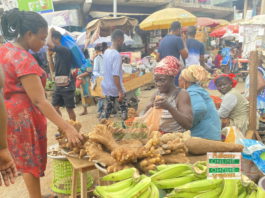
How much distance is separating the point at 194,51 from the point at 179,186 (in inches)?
208

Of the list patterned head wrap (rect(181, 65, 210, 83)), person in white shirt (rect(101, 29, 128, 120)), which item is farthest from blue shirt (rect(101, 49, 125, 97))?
patterned head wrap (rect(181, 65, 210, 83))

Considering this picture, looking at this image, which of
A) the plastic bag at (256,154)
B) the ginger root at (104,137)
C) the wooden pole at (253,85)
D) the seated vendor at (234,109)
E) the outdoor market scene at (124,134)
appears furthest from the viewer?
the seated vendor at (234,109)

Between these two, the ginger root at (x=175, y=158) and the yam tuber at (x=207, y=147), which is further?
the yam tuber at (x=207, y=147)

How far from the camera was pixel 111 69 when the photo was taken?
4.78 metres

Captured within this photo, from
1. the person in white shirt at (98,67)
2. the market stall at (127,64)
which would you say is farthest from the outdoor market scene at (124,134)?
the market stall at (127,64)

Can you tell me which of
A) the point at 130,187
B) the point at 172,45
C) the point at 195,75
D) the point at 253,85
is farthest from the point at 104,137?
the point at 172,45

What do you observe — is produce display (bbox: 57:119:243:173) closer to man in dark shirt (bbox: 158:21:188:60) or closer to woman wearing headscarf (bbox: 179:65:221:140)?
woman wearing headscarf (bbox: 179:65:221:140)

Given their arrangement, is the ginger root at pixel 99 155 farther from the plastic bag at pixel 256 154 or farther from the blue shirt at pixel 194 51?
the blue shirt at pixel 194 51

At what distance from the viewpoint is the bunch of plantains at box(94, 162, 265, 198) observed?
1.36 metres

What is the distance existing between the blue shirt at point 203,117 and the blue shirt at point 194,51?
3.28 meters

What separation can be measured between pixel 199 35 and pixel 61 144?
14670mm

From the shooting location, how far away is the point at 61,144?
92.6 inches

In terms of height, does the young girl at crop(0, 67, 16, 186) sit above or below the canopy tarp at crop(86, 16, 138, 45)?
below

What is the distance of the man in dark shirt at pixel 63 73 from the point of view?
15.9ft
